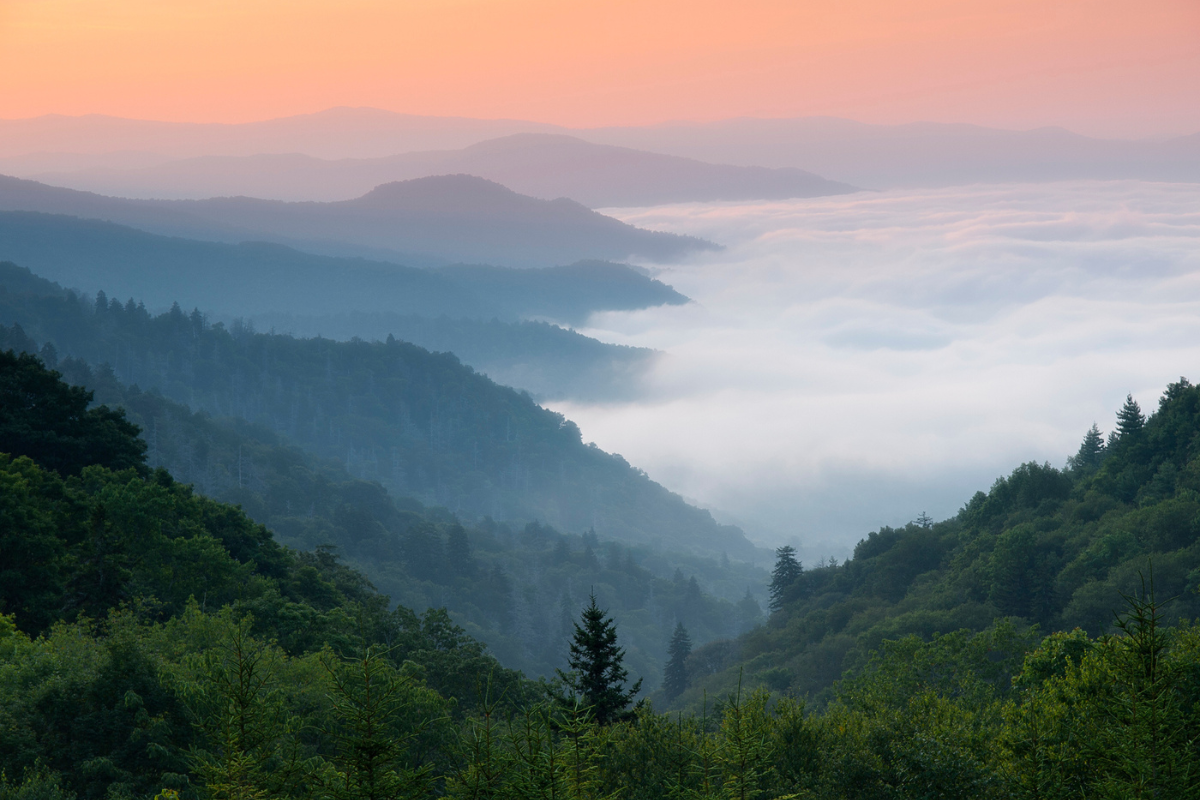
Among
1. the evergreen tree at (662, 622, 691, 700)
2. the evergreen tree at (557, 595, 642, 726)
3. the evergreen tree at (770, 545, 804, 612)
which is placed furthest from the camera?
the evergreen tree at (770, 545, 804, 612)

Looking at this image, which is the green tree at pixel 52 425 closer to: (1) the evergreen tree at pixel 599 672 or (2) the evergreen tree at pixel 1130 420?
(1) the evergreen tree at pixel 599 672

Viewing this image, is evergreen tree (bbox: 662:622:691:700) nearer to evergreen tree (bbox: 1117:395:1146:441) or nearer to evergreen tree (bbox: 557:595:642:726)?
evergreen tree (bbox: 1117:395:1146:441)

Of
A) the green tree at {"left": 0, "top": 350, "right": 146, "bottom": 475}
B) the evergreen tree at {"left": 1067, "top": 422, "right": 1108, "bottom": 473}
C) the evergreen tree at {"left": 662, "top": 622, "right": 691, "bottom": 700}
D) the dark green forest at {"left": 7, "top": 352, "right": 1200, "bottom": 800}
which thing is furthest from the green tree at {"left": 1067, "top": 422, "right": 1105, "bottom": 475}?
the green tree at {"left": 0, "top": 350, "right": 146, "bottom": 475}

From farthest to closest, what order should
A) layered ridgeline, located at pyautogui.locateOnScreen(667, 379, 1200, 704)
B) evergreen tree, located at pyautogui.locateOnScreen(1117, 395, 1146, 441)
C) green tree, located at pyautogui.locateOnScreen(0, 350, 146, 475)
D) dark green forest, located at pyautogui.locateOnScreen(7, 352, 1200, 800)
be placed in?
evergreen tree, located at pyautogui.locateOnScreen(1117, 395, 1146, 441) < layered ridgeline, located at pyautogui.locateOnScreen(667, 379, 1200, 704) < green tree, located at pyautogui.locateOnScreen(0, 350, 146, 475) < dark green forest, located at pyautogui.locateOnScreen(7, 352, 1200, 800)

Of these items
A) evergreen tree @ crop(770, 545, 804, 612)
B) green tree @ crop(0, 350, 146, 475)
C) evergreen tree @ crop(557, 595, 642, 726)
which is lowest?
evergreen tree @ crop(770, 545, 804, 612)

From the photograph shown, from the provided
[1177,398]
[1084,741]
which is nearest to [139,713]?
[1084,741]

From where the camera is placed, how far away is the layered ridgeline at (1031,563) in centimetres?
7288

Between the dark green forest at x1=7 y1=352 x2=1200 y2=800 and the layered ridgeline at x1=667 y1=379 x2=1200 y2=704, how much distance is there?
58 centimetres

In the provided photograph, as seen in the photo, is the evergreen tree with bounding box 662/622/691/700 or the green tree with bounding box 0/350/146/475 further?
the evergreen tree with bounding box 662/622/691/700

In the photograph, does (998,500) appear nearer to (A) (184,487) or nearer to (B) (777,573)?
(B) (777,573)

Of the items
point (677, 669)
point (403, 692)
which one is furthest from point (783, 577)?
point (403, 692)

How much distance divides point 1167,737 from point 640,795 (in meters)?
14.0

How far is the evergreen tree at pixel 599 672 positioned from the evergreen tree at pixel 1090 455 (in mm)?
96567

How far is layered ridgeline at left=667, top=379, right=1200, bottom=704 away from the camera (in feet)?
239
